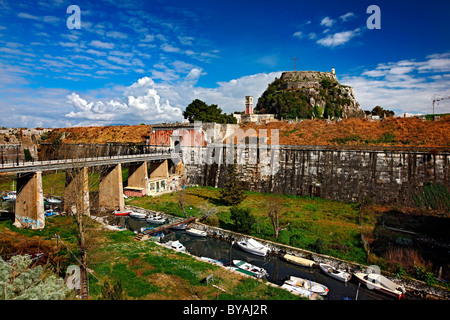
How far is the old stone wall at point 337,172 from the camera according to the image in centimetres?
2292

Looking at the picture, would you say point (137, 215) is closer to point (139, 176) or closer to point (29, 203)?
point (139, 176)

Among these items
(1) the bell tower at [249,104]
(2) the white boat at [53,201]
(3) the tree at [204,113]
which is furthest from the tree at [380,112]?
(2) the white boat at [53,201]

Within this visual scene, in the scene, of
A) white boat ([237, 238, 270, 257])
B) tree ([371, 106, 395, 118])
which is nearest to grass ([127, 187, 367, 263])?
white boat ([237, 238, 270, 257])

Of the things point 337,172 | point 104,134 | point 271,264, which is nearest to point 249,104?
point 337,172

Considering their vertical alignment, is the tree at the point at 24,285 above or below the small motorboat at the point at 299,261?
above

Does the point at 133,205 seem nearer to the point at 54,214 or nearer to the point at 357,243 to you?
the point at 54,214

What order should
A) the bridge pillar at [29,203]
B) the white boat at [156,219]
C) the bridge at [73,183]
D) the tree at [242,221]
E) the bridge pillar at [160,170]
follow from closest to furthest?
the bridge at [73,183] → the bridge pillar at [29,203] → the tree at [242,221] → the white boat at [156,219] → the bridge pillar at [160,170]

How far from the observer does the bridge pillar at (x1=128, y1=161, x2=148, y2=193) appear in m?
30.0

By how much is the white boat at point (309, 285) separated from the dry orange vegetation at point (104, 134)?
148ft

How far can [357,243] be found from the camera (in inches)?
649

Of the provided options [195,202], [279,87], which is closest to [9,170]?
[195,202]

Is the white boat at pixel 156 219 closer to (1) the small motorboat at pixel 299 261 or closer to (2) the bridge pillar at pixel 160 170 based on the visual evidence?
(2) the bridge pillar at pixel 160 170

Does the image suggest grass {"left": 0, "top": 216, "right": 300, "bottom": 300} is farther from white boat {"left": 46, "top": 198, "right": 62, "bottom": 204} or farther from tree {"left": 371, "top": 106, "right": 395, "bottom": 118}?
tree {"left": 371, "top": 106, "right": 395, "bottom": 118}
